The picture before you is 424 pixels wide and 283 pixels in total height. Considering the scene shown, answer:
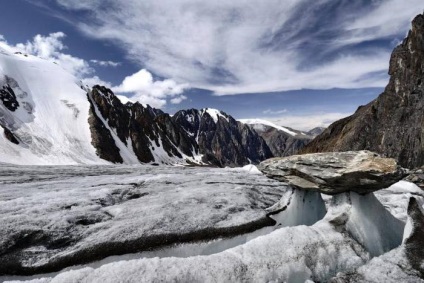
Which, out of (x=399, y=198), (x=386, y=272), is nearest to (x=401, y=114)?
(x=399, y=198)

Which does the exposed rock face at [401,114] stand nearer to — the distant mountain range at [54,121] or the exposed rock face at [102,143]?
the exposed rock face at [102,143]

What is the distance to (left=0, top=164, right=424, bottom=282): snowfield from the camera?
379 inches

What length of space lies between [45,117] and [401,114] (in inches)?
4688

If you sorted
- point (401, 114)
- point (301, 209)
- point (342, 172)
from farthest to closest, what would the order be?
point (401, 114) < point (301, 209) < point (342, 172)

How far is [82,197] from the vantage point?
1834cm

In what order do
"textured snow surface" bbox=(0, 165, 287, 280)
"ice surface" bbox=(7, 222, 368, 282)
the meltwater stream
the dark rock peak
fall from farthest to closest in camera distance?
the dark rock peak < "textured snow surface" bbox=(0, 165, 287, 280) < the meltwater stream < "ice surface" bbox=(7, 222, 368, 282)

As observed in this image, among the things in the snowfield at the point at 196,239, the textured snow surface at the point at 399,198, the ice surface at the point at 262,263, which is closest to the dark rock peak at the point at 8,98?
the snowfield at the point at 196,239

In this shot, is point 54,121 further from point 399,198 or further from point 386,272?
point 386,272

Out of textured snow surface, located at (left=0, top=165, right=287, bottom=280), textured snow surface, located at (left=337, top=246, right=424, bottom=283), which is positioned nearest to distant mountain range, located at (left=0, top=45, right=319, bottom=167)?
textured snow surface, located at (left=0, top=165, right=287, bottom=280)

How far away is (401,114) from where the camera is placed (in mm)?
100062

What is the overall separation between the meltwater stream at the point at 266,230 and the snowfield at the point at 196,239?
0.04m

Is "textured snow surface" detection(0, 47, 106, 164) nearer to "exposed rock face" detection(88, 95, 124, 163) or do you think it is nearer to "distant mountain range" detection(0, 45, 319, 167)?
"distant mountain range" detection(0, 45, 319, 167)

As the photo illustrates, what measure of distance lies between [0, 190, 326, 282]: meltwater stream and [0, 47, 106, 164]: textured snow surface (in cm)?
8035

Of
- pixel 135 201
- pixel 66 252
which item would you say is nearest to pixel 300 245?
pixel 66 252
